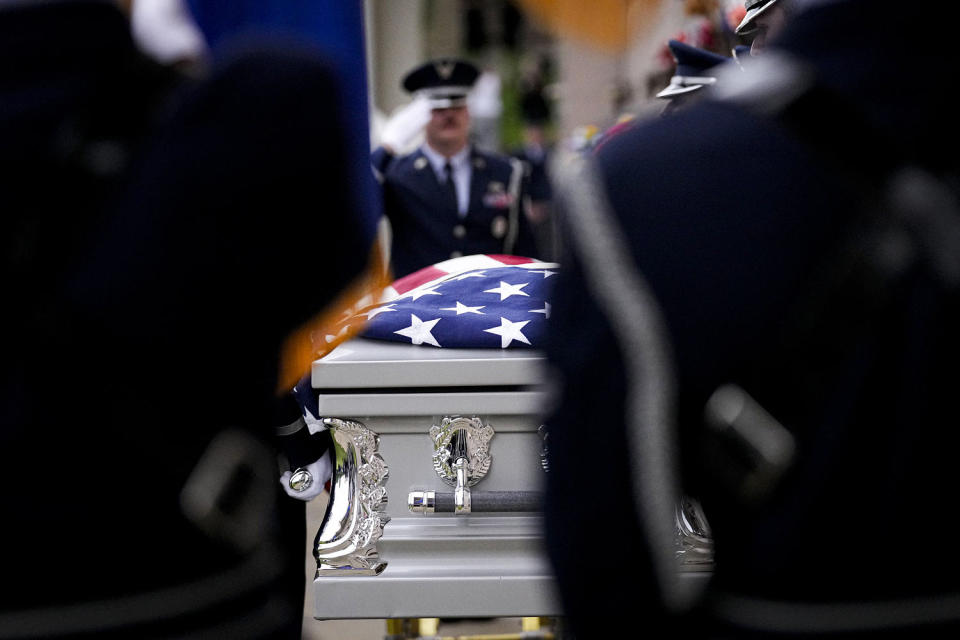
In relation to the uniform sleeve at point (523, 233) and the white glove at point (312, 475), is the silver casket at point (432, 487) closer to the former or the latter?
the white glove at point (312, 475)

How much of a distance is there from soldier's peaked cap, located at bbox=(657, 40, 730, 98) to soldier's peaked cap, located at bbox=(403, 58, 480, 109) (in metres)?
2.19

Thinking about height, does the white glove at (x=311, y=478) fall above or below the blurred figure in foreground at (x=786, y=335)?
below

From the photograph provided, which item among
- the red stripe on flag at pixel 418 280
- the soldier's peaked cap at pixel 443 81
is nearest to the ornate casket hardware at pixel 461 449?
the red stripe on flag at pixel 418 280

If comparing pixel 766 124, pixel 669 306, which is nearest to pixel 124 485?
pixel 669 306

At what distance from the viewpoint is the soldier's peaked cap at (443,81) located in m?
4.84

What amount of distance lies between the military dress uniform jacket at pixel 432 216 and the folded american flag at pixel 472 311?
7.62 ft

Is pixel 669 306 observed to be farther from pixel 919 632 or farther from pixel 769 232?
pixel 919 632

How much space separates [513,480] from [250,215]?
41.4 inches

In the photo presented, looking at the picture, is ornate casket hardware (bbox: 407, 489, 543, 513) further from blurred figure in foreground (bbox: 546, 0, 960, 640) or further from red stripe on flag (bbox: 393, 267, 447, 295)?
blurred figure in foreground (bbox: 546, 0, 960, 640)

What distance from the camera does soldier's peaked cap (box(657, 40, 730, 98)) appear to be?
2.66 m

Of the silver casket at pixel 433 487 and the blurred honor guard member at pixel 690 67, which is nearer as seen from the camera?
the silver casket at pixel 433 487

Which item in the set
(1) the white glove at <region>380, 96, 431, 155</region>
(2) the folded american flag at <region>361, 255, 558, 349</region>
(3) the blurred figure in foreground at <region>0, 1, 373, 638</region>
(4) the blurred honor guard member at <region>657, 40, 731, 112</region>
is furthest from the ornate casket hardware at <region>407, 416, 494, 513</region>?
(1) the white glove at <region>380, 96, 431, 155</region>

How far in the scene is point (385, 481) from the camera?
1848 mm

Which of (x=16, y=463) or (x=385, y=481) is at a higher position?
(x=16, y=463)
